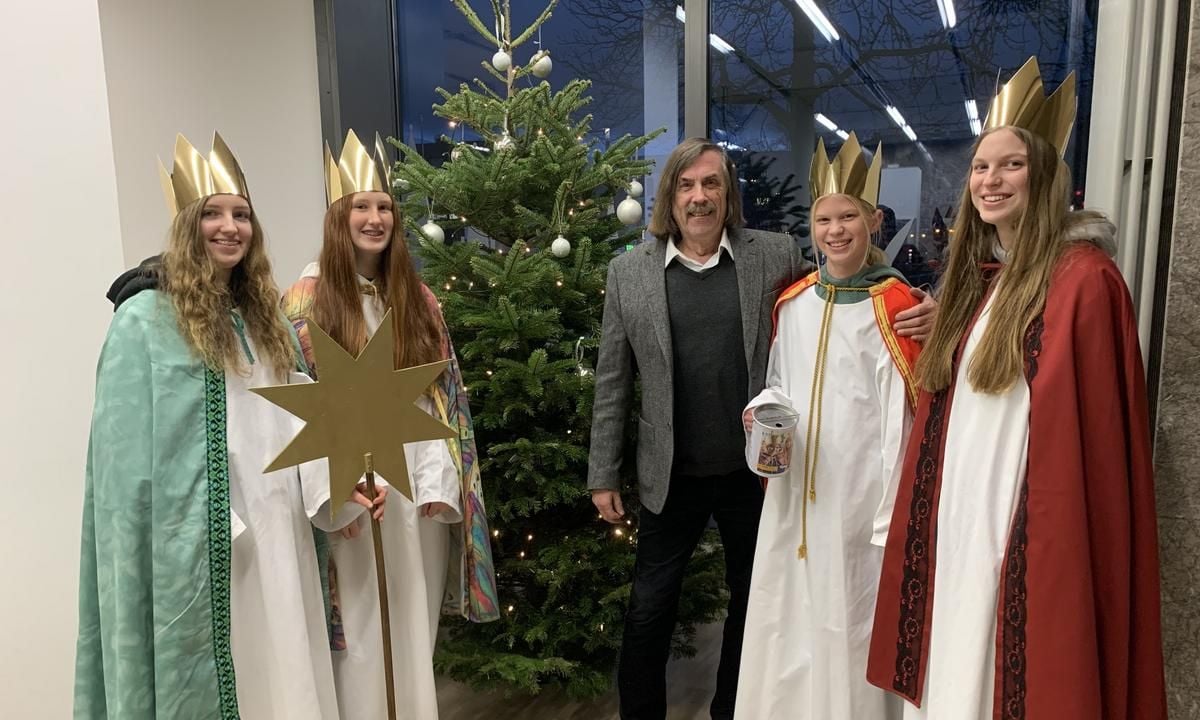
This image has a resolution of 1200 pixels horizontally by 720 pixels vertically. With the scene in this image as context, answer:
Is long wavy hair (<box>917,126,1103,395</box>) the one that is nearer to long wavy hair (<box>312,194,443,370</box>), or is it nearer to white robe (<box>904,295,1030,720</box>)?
white robe (<box>904,295,1030,720</box>)

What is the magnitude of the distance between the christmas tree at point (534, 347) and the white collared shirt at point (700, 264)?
15.6 inches

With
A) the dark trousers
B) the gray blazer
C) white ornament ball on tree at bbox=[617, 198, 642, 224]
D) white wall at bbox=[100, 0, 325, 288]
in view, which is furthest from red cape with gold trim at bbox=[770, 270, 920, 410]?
white wall at bbox=[100, 0, 325, 288]

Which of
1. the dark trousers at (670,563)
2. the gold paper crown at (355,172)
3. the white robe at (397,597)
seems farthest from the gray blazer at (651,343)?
the gold paper crown at (355,172)

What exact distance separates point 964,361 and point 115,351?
1915 millimetres

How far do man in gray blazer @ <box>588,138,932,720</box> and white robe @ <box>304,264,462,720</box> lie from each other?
21.9 inches

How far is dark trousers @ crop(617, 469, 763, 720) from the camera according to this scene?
2227 millimetres

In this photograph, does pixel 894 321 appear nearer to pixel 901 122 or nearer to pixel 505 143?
pixel 505 143

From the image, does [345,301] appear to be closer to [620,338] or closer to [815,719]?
[620,338]

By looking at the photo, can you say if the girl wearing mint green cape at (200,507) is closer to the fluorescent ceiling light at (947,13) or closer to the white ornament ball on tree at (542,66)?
the white ornament ball on tree at (542,66)

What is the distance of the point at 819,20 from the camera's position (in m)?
3.23

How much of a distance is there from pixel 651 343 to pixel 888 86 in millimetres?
1870

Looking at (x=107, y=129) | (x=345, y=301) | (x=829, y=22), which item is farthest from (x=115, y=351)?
(x=829, y=22)

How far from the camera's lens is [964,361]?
62.3 inches

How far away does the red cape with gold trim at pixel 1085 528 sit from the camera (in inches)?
53.2
